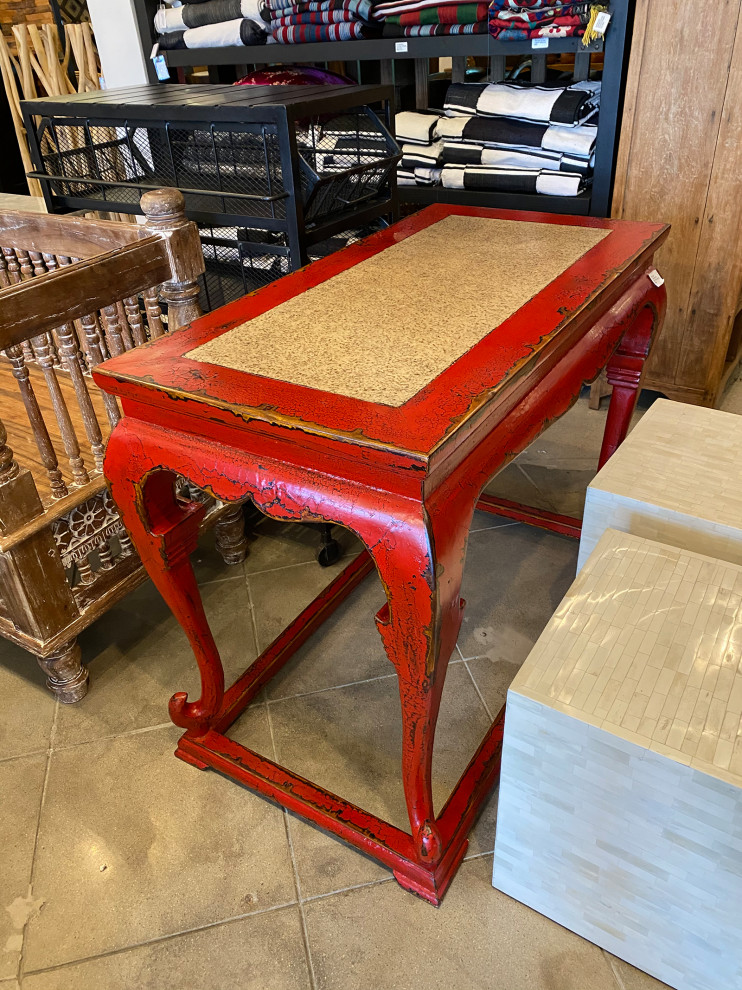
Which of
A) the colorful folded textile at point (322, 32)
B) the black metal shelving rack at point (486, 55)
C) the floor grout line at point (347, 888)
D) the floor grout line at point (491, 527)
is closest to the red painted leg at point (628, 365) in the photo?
the floor grout line at point (491, 527)

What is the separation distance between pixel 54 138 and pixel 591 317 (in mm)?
1577

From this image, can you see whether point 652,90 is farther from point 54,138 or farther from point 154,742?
point 154,742

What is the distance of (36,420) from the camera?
1312mm

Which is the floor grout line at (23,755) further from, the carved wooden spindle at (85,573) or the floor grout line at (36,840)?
the carved wooden spindle at (85,573)

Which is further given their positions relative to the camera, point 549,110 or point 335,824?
point 549,110

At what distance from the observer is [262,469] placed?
928 millimetres

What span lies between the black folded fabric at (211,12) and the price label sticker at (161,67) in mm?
204

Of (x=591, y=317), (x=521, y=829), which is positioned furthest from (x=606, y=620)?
(x=591, y=317)

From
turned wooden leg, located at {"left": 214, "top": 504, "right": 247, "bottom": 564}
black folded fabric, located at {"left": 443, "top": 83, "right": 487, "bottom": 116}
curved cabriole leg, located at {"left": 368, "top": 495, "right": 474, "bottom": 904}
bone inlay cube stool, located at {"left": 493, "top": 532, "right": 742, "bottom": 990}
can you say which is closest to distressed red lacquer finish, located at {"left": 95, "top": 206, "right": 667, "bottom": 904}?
curved cabriole leg, located at {"left": 368, "top": 495, "right": 474, "bottom": 904}

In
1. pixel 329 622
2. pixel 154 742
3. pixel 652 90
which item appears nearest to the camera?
pixel 154 742

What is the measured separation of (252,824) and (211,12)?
102 inches

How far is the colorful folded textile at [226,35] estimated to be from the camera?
2477 mm

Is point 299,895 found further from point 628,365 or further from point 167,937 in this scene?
point 628,365

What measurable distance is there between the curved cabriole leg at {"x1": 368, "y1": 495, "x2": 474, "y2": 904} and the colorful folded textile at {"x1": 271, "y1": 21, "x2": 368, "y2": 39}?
2.06 m
